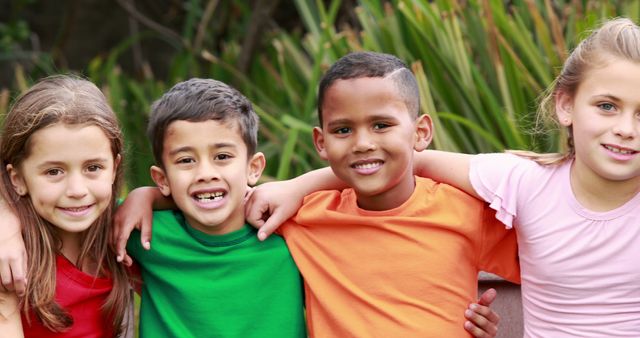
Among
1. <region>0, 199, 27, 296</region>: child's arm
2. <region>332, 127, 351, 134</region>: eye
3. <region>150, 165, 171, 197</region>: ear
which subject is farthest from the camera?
<region>150, 165, 171, 197</region>: ear

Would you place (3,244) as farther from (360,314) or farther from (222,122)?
(360,314)

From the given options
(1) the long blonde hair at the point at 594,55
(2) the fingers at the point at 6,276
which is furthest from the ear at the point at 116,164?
(1) the long blonde hair at the point at 594,55

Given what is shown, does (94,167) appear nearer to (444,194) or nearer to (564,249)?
(444,194)

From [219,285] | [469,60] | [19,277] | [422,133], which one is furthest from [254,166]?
[469,60]

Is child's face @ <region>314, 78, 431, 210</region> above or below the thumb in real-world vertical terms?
above

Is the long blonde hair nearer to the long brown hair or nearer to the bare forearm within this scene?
the bare forearm

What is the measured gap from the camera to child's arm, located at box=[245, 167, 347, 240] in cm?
283

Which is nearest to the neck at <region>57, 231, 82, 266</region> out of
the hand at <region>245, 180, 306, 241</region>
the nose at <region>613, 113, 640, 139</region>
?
the hand at <region>245, 180, 306, 241</region>

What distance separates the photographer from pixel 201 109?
2.77m

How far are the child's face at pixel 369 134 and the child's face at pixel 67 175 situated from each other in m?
0.60

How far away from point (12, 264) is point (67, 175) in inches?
10.2

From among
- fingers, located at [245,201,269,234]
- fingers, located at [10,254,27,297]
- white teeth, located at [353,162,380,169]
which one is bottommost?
fingers, located at [10,254,27,297]

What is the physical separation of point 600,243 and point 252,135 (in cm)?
94

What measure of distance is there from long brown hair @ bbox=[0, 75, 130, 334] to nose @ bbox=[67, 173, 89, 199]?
14cm
